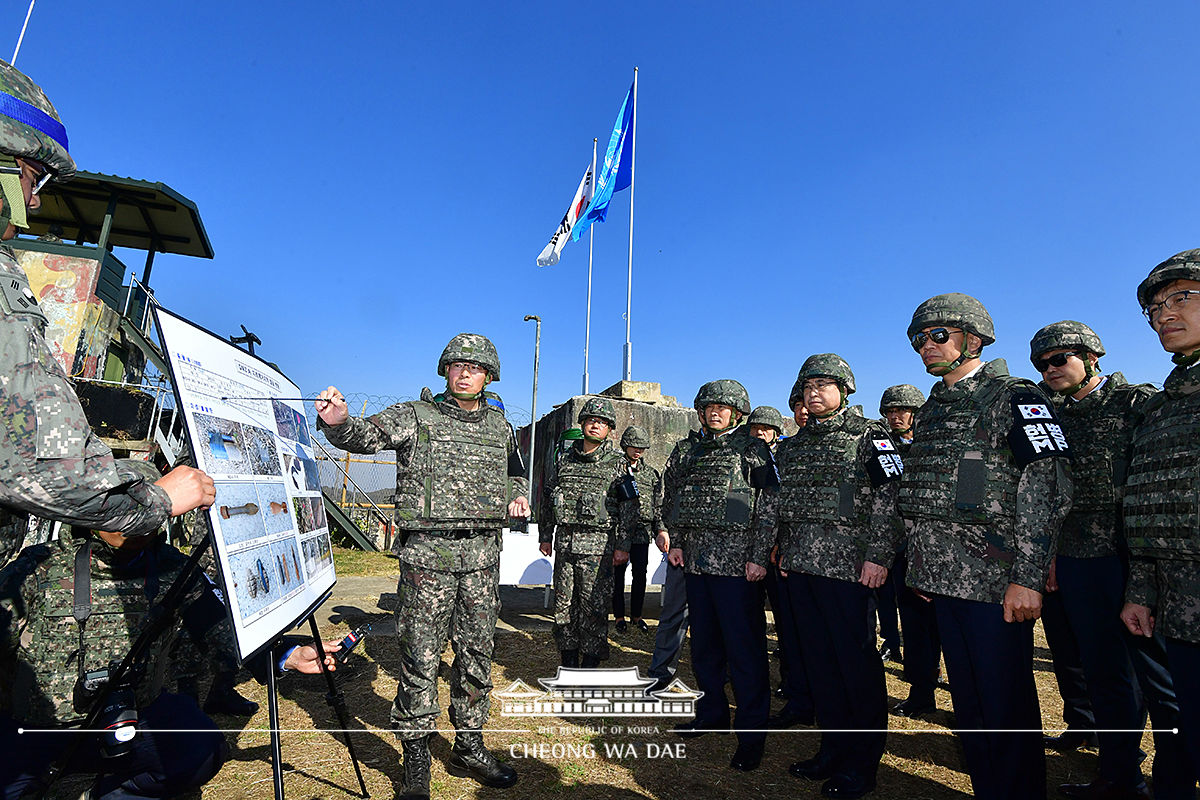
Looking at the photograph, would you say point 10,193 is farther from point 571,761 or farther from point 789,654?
point 789,654

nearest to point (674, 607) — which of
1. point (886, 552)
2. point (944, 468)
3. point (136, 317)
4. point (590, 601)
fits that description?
point (590, 601)

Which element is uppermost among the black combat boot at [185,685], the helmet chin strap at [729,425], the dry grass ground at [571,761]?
the helmet chin strap at [729,425]

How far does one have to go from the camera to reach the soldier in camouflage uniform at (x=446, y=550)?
3.50 metres

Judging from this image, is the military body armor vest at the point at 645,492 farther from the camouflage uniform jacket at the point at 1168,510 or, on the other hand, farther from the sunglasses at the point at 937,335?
the camouflage uniform jacket at the point at 1168,510

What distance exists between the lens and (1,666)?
9.38 feet

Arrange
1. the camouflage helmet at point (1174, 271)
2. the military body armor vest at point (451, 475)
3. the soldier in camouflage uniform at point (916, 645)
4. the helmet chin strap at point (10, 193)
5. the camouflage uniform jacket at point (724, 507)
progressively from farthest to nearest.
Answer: the soldier in camouflage uniform at point (916, 645) → the camouflage uniform jacket at point (724, 507) → the military body armor vest at point (451, 475) → the camouflage helmet at point (1174, 271) → the helmet chin strap at point (10, 193)

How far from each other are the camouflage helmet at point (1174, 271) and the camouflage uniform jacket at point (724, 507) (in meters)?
2.36

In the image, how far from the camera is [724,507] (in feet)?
14.3

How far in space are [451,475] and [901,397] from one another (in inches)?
197

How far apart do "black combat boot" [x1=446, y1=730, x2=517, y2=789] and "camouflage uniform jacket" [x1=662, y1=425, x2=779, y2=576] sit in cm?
190

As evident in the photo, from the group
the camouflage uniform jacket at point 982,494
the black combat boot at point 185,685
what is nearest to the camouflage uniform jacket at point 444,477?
the black combat boot at point 185,685

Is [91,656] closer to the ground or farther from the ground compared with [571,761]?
farther from the ground

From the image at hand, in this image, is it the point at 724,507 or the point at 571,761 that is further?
the point at 724,507

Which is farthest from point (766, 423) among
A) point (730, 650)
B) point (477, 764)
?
point (477, 764)
